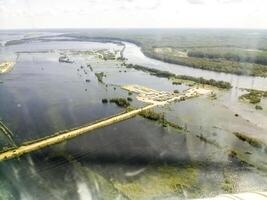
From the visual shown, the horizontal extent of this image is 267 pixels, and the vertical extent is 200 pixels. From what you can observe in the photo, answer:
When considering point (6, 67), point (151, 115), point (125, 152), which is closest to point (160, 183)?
point (125, 152)

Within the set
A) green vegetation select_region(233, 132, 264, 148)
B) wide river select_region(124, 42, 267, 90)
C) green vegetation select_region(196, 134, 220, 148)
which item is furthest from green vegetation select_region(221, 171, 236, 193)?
wide river select_region(124, 42, 267, 90)

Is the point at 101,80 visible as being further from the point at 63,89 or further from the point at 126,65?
the point at 126,65

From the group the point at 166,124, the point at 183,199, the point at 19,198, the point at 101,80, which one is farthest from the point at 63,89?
the point at 183,199

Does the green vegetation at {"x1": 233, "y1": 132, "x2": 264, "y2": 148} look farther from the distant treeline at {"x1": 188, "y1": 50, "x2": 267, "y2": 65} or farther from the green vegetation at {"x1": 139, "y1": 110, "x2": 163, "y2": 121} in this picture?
A: the distant treeline at {"x1": 188, "y1": 50, "x2": 267, "y2": 65}

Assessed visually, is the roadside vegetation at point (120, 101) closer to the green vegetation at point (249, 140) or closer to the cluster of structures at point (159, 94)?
the cluster of structures at point (159, 94)

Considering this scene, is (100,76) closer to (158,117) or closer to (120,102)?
(120,102)

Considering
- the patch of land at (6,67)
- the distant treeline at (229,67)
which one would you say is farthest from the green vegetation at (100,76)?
the distant treeline at (229,67)
